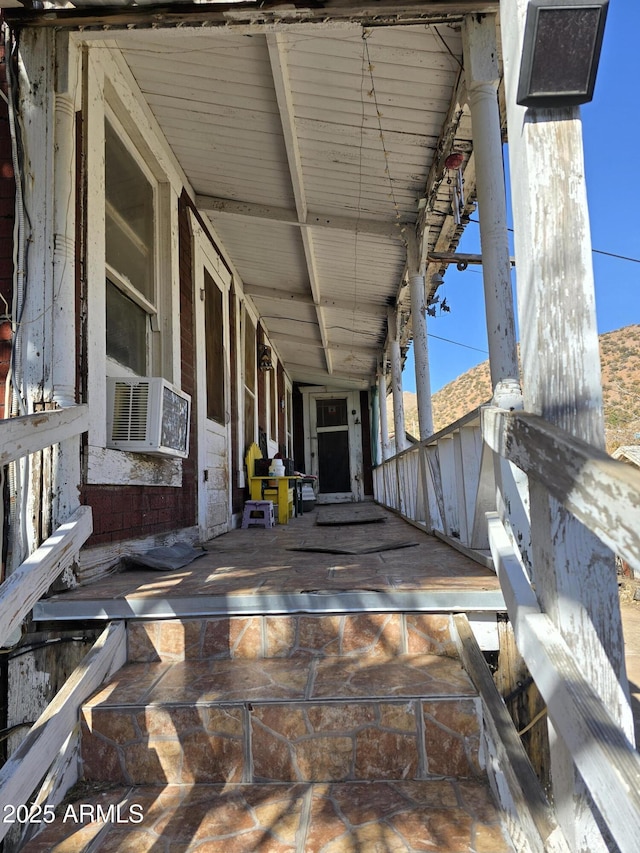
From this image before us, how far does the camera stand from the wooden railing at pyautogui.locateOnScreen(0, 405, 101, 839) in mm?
1598

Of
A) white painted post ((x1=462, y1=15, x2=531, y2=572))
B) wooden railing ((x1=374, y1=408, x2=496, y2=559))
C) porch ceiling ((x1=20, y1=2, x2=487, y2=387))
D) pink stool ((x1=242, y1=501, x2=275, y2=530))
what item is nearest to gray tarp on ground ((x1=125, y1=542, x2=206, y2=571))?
wooden railing ((x1=374, y1=408, x2=496, y2=559))

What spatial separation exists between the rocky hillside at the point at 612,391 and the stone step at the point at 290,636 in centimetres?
1714

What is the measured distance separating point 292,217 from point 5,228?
3.09 meters

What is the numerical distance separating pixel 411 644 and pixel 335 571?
83cm

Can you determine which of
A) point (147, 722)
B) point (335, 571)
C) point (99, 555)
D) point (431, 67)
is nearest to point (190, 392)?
point (99, 555)

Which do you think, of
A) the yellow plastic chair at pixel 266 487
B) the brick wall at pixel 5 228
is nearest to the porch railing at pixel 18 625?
the brick wall at pixel 5 228

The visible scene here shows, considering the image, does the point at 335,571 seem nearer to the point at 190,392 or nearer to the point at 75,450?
the point at 75,450

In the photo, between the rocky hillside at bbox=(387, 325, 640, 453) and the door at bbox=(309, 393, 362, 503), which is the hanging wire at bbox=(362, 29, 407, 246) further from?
the rocky hillside at bbox=(387, 325, 640, 453)

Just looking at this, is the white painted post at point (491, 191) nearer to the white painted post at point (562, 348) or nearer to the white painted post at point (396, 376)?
the white painted post at point (562, 348)

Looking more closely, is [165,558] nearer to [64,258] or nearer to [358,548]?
[358,548]

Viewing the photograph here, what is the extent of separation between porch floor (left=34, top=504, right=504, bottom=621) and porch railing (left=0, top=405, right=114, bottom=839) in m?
0.22

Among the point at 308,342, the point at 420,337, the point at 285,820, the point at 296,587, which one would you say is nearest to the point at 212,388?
the point at 420,337

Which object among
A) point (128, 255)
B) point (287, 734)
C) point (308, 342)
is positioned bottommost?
point (287, 734)

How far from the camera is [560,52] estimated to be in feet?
4.25
